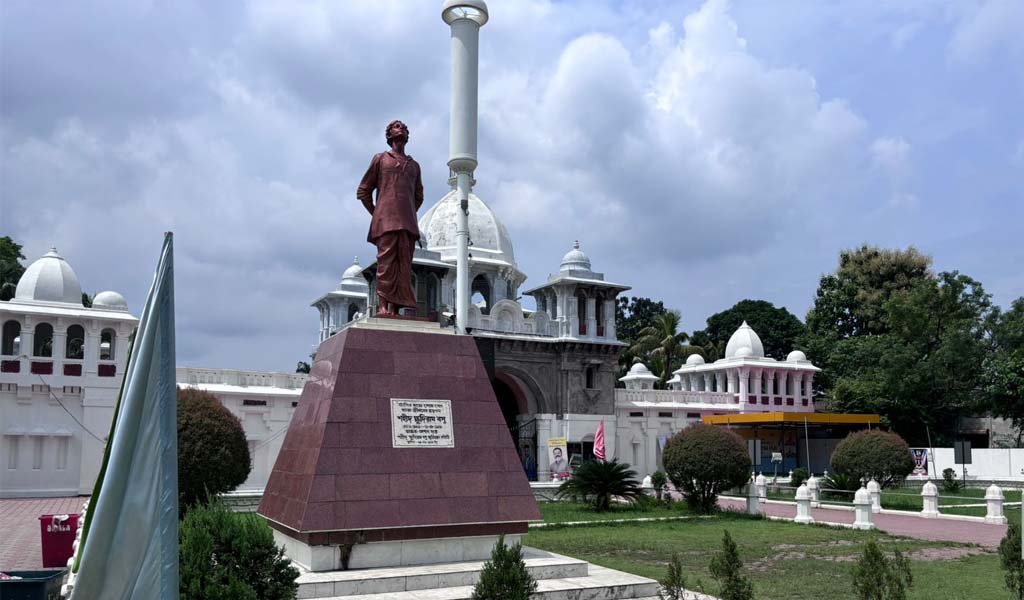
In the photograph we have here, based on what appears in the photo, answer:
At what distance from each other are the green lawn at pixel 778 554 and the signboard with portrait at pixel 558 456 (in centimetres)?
1171

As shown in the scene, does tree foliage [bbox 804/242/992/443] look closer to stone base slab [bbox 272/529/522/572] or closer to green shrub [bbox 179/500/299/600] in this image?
stone base slab [bbox 272/529/522/572]

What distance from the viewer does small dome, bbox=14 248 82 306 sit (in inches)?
1039

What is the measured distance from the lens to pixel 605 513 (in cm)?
1978

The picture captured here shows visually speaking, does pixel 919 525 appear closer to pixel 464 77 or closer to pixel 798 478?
pixel 798 478

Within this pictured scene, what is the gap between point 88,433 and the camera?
25625 millimetres

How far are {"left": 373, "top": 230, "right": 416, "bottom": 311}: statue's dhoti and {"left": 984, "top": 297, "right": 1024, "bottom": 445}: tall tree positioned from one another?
30414 mm

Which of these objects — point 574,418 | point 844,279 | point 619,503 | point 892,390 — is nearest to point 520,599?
point 619,503

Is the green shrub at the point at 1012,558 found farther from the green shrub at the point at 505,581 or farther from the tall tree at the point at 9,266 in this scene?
the tall tree at the point at 9,266

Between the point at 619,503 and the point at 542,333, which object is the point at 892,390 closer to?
the point at 542,333

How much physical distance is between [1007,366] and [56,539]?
112 ft

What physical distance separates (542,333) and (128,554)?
31.4 meters

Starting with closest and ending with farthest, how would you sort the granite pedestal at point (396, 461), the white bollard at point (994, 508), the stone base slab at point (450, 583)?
the stone base slab at point (450, 583)
the granite pedestal at point (396, 461)
the white bollard at point (994, 508)

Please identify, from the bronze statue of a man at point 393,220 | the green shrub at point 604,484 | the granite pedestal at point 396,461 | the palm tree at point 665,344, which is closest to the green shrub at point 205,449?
the granite pedestal at point 396,461

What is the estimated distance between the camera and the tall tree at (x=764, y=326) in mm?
53594
